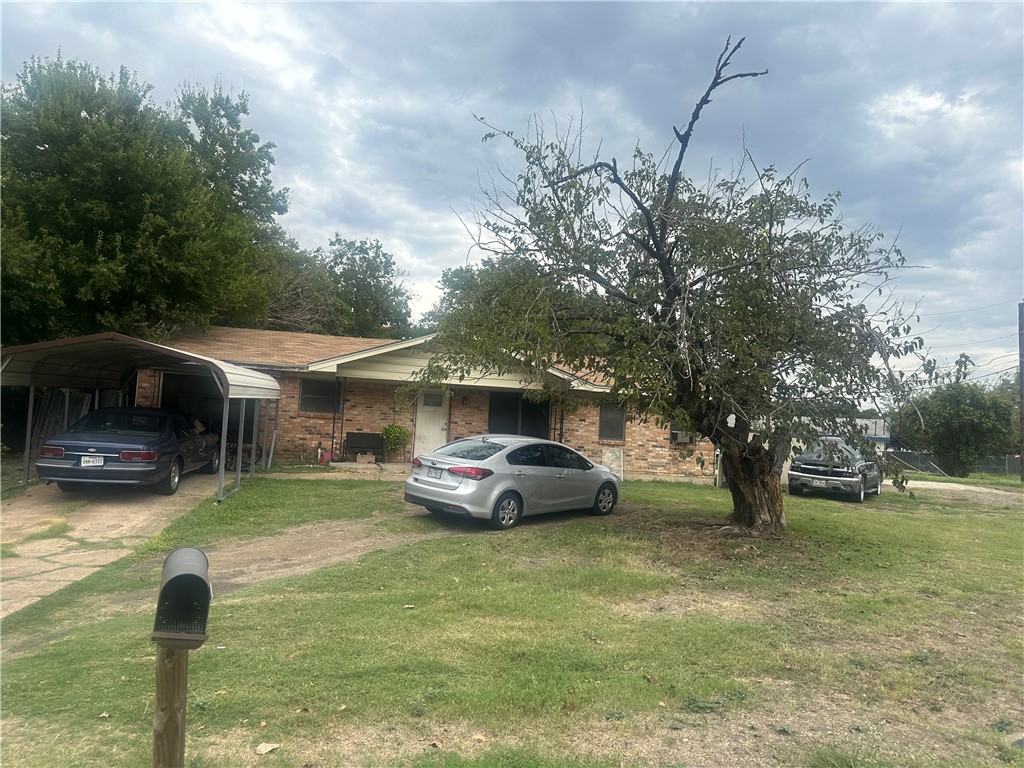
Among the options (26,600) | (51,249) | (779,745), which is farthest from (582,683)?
(51,249)

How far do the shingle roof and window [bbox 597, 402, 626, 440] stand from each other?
21.3 feet

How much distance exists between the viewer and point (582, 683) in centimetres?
426

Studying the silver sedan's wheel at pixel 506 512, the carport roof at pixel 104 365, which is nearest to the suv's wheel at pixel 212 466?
the carport roof at pixel 104 365

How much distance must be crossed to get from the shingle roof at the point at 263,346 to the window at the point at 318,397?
707 mm

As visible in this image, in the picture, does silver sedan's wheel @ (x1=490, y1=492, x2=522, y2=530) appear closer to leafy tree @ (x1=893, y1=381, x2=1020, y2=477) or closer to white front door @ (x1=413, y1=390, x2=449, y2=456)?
white front door @ (x1=413, y1=390, x2=449, y2=456)

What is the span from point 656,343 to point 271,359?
39.5 ft

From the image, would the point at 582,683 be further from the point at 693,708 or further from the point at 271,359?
the point at 271,359

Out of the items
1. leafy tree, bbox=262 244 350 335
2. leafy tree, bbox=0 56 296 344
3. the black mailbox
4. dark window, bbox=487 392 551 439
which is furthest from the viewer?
leafy tree, bbox=262 244 350 335

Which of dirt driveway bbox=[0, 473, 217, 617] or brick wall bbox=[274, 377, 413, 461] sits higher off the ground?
brick wall bbox=[274, 377, 413, 461]

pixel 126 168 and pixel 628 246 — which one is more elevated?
pixel 126 168

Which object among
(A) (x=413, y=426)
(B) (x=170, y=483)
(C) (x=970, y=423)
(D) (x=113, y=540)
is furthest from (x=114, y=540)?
(C) (x=970, y=423)

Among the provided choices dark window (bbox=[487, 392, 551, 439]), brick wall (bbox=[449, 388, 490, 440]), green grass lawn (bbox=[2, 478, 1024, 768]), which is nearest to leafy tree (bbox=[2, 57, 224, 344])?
brick wall (bbox=[449, 388, 490, 440])

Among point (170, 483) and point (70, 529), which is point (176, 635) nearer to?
point (70, 529)

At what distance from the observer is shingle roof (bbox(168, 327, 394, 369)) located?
54.7ft
